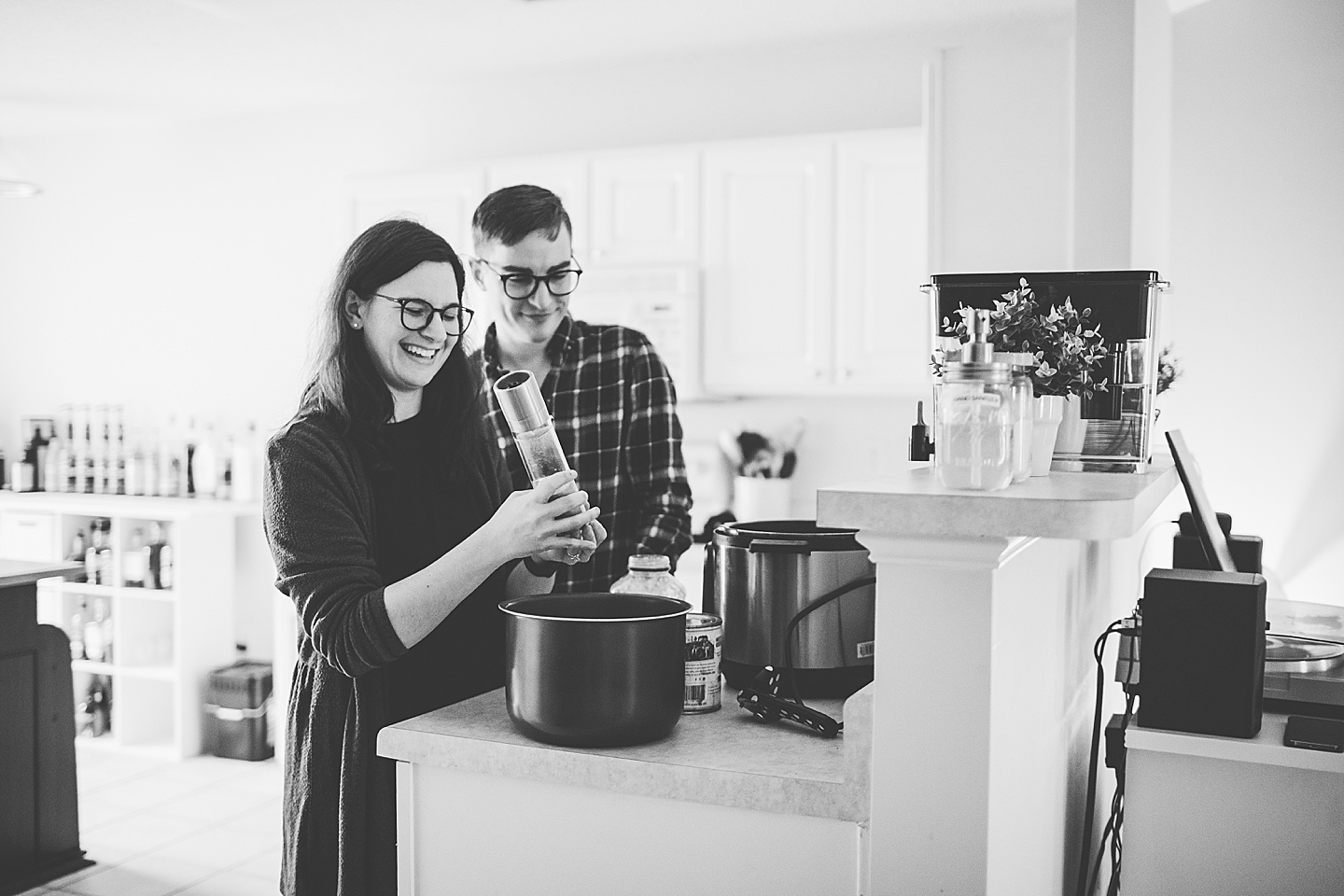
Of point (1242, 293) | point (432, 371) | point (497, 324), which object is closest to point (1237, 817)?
point (432, 371)

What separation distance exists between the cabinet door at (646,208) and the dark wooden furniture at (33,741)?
2042mm

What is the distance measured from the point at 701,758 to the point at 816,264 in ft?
9.24

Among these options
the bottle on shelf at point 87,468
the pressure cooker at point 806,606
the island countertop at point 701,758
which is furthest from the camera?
the bottle on shelf at point 87,468

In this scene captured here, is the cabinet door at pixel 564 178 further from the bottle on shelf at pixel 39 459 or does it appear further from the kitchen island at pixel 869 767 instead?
the kitchen island at pixel 869 767

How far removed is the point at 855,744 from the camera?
3.93ft

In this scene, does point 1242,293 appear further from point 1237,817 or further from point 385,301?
point 385,301

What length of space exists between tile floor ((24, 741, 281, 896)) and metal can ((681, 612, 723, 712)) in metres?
1.95

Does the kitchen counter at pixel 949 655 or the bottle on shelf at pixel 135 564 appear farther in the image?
the bottle on shelf at pixel 135 564

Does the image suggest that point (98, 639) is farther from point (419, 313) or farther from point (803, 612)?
point (803, 612)

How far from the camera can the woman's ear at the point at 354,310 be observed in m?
1.55

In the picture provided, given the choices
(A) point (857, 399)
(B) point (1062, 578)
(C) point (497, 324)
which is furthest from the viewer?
(A) point (857, 399)

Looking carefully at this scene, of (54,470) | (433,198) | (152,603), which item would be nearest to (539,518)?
(433,198)

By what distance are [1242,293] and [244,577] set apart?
13.4ft

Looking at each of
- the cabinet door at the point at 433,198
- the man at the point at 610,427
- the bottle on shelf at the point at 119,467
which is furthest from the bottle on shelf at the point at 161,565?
the man at the point at 610,427
